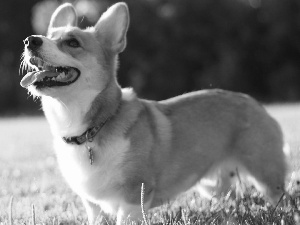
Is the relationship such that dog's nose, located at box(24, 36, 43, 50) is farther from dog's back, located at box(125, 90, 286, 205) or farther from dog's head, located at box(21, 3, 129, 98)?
dog's back, located at box(125, 90, 286, 205)

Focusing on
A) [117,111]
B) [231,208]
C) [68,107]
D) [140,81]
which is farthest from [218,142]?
[140,81]

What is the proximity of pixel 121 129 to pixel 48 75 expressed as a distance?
0.59m

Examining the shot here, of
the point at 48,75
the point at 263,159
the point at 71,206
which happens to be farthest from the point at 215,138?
the point at 48,75

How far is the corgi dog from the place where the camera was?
335 centimetres

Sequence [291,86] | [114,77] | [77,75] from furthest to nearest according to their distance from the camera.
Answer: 1. [291,86]
2. [114,77]
3. [77,75]

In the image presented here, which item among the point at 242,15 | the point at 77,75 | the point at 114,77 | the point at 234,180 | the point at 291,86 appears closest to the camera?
the point at 77,75

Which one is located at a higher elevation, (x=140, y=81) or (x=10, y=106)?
(x=140, y=81)

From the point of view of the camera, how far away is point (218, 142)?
401cm

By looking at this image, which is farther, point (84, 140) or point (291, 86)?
point (291, 86)

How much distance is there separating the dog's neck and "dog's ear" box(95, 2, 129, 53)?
47 centimetres

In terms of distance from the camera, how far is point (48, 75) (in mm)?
3332

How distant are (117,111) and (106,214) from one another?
77cm

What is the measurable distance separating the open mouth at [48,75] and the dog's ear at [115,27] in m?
0.51

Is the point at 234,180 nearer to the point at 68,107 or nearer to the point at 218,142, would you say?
the point at 218,142
